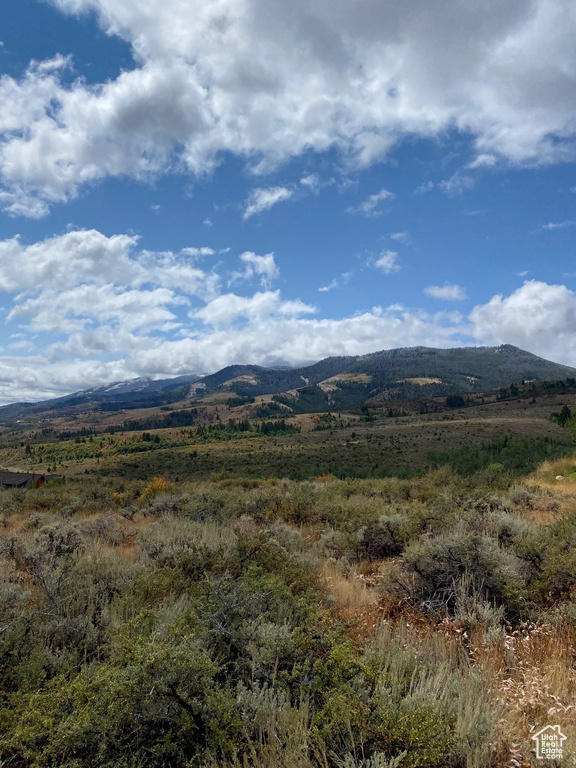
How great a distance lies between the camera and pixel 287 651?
3.35 meters

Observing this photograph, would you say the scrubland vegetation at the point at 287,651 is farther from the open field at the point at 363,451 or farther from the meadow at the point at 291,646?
the open field at the point at 363,451

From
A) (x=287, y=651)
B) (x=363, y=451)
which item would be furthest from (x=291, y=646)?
(x=363, y=451)

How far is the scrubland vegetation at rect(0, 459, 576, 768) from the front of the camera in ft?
8.05

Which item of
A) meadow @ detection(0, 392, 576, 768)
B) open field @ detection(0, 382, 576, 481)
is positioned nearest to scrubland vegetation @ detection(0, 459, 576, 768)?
meadow @ detection(0, 392, 576, 768)

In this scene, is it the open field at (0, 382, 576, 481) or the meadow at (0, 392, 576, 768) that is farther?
the open field at (0, 382, 576, 481)

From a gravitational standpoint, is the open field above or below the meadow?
below

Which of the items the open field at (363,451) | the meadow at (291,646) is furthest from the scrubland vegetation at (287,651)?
the open field at (363,451)

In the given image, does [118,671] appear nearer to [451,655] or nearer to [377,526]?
[451,655]

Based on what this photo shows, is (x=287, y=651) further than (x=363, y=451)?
No

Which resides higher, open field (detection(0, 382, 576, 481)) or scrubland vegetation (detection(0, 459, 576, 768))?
scrubland vegetation (detection(0, 459, 576, 768))

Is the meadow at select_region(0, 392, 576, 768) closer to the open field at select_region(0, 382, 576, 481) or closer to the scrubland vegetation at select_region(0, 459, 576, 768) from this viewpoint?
the scrubland vegetation at select_region(0, 459, 576, 768)

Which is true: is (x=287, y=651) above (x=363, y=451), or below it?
above

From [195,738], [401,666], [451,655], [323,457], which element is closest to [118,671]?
[195,738]

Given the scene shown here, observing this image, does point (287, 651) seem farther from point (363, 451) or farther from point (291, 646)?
point (363, 451)
